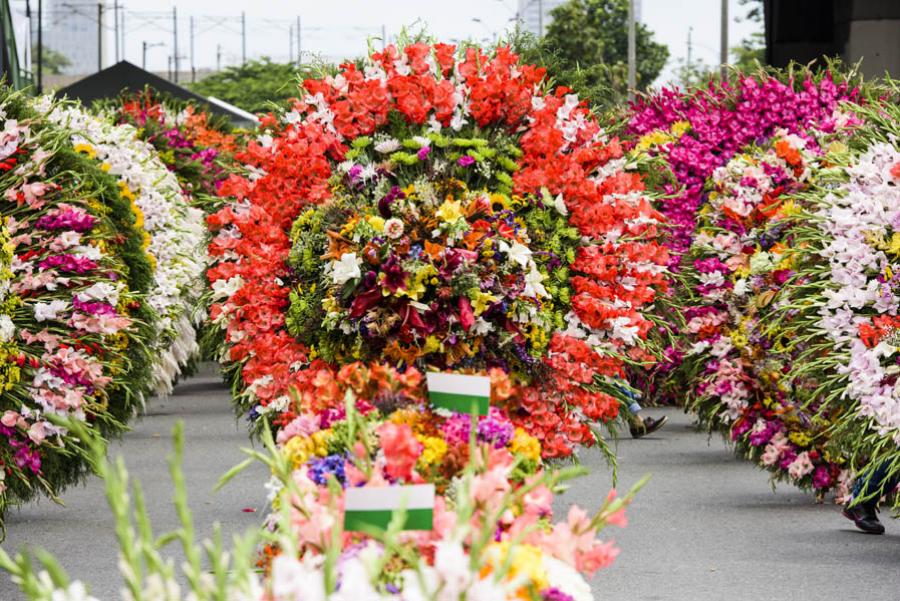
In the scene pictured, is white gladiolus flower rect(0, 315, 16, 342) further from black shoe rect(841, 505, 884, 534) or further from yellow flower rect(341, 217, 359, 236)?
black shoe rect(841, 505, 884, 534)

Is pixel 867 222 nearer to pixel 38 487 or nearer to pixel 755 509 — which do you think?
pixel 755 509

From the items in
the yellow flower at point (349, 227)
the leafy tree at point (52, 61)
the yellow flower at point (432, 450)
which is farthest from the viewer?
the leafy tree at point (52, 61)

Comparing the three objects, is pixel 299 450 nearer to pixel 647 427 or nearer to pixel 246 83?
pixel 647 427

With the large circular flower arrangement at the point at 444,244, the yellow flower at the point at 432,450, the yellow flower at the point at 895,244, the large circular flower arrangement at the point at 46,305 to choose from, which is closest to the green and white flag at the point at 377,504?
the yellow flower at the point at 432,450

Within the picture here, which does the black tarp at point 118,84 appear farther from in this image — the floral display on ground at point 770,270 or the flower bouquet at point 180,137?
the floral display on ground at point 770,270

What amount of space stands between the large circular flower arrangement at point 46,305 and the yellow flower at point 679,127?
6.95 metres

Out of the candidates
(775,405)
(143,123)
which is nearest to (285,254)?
(775,405)

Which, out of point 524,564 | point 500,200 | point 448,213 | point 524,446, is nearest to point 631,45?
point 500,200

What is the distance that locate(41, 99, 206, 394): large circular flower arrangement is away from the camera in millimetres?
14750

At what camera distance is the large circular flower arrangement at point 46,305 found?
8.05 meters

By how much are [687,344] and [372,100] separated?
15.9 ft

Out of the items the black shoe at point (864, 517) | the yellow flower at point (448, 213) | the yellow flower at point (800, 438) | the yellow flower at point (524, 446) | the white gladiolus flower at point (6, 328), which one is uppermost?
the yellow flower at point (448, 213)

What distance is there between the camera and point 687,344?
11.8 metres

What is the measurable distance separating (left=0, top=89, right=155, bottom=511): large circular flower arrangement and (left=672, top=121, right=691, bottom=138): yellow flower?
695 cm
